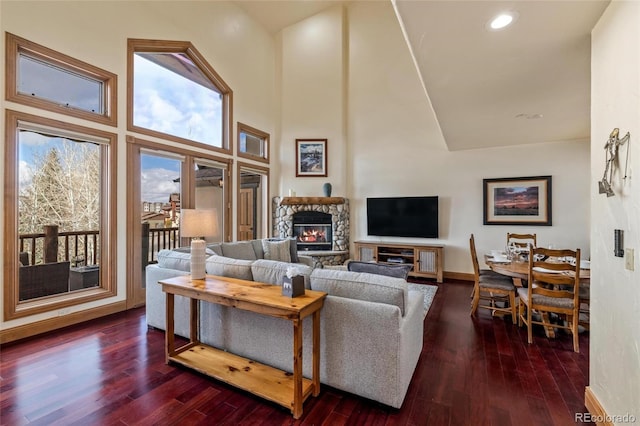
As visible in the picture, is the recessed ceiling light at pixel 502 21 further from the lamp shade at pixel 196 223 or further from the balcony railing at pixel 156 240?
the balcony railing at pixel 156 240

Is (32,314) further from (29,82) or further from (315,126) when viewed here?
(315,126)

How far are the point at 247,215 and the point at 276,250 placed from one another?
2125 millimetres

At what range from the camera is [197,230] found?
275 cm

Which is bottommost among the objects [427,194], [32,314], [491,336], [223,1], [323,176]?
[491,336]

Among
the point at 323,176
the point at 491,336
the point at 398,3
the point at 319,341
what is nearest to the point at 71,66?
the point at 398,3

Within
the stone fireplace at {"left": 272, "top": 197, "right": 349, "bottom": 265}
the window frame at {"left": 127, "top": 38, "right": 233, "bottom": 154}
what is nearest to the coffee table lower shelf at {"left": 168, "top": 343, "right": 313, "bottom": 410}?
the window frame at {"left": 127, "top": 38, "right": 233, "bottom": 154}

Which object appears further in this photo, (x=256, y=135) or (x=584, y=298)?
(x=256, y=135)

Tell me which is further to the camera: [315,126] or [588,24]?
[315,126]

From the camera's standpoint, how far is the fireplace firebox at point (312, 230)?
6594 millimetres

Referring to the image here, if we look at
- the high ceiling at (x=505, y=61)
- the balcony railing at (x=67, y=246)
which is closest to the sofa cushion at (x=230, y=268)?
the balcony railing at (x=67, y=246)

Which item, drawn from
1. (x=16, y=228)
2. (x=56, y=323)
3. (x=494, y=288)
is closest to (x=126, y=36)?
(x=16, y=228)

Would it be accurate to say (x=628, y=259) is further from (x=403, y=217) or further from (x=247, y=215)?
(x=247, y=215)

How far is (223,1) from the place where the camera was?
5.40 metres

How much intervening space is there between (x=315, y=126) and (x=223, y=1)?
9.73 feet
